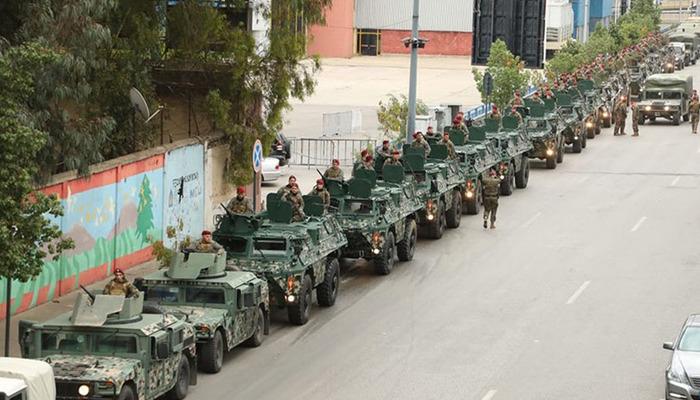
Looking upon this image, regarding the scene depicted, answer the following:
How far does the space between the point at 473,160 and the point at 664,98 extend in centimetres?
2472

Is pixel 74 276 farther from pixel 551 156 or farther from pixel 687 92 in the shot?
pixel 687 92

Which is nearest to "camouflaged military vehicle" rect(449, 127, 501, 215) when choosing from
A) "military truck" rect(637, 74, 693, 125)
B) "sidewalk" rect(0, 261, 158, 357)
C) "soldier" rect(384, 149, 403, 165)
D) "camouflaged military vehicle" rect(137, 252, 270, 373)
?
"soldier" rect(384, 149, 403, 165)

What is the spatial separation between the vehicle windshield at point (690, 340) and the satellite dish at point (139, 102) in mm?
15100

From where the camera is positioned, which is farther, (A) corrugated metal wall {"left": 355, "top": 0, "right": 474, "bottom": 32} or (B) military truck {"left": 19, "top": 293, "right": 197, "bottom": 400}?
(A) corrugated metal wall {"left": 355, "top": 0, "right": 474, "bottom": 32}

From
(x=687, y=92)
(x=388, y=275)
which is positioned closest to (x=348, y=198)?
(x=388, y=275)

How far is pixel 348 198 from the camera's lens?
105 ft

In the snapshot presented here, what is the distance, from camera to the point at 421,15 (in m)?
98.8

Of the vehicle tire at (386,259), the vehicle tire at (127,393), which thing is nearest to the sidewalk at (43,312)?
the vehicle tire at (127,393)

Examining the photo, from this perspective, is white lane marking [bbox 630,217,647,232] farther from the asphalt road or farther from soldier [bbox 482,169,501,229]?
soldier [bbox 482,169,501,229]

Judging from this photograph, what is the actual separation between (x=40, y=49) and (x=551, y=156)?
1056 inches

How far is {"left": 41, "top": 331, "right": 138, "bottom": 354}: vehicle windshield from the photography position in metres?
21.2

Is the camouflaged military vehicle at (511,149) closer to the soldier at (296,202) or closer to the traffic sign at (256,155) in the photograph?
the traffic sign at (256,155)

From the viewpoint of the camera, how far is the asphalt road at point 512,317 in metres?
23.2

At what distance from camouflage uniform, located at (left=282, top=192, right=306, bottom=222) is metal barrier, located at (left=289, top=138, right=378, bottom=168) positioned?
62.8 ft
